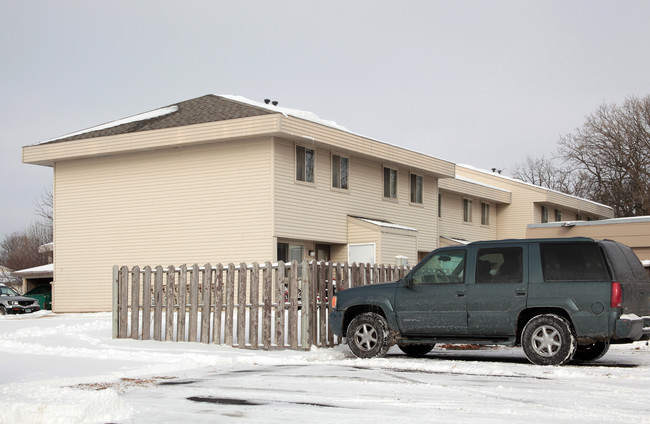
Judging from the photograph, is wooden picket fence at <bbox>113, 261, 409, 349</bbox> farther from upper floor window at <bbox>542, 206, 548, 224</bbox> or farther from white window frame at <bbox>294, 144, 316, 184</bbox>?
upper floor window at <bbox>542, 206, 548, 224</bbox>

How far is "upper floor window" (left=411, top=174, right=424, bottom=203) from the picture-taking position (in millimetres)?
34438

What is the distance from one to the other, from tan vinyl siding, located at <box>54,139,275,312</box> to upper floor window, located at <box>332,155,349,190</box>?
361 centimetres

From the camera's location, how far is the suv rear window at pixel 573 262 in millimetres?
12289

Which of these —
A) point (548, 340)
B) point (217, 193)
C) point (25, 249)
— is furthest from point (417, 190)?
point (25, 249)

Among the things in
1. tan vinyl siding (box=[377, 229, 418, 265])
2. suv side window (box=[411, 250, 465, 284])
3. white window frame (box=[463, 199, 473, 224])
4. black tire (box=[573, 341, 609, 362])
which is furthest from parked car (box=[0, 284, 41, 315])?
black tire (box=[573, 341, 609, 362])

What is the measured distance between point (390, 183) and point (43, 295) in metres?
18.7

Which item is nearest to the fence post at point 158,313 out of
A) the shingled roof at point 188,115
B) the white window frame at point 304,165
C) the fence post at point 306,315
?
the fence post at point 306,315

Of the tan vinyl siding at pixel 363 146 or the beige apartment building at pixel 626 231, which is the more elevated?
the tan vinyl siding at pixel 363 146

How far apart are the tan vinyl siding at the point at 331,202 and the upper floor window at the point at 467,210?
707cm

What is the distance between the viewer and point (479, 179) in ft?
162

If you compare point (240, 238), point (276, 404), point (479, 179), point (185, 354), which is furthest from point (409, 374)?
point (479, 179)

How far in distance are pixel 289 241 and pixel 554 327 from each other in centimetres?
1597

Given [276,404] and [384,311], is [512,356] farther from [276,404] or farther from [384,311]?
[276,404]

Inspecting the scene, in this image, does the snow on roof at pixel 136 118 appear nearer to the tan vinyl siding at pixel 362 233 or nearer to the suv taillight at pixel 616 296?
the tan vinyl siding at pixel 362 233
